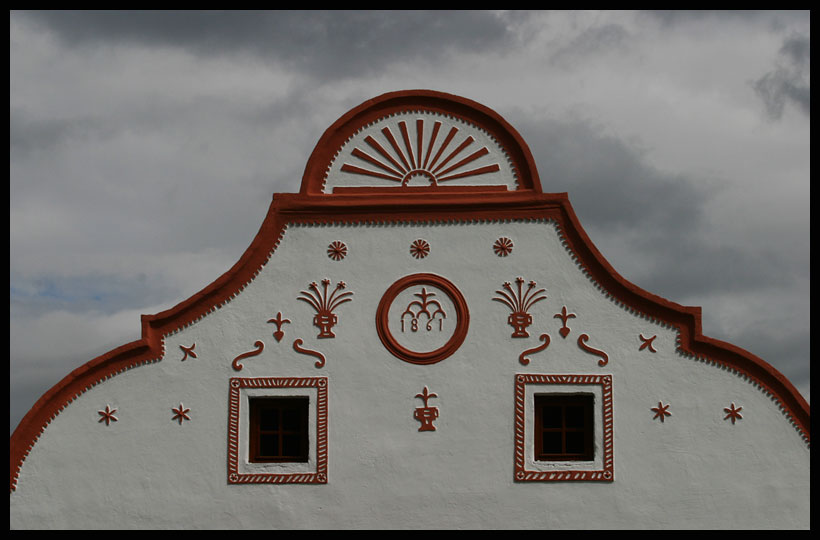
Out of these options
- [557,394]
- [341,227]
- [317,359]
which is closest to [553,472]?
[557,394]

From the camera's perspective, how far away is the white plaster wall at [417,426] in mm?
13820

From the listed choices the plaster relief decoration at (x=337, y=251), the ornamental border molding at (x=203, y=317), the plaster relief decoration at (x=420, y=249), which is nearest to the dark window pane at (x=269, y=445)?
the ornamental border molding at (x=203, y=317)

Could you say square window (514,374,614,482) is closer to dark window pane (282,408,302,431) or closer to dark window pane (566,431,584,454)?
dark window pane (566,431,584,454)

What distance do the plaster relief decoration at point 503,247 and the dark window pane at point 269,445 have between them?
438cm

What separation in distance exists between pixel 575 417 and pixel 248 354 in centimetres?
501

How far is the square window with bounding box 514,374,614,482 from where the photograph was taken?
1388 cm

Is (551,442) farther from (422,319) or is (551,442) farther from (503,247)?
(503,247)

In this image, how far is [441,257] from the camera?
572 inches

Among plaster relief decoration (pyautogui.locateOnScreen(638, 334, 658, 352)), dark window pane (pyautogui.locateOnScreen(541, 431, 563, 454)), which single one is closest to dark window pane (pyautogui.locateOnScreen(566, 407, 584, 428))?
dark window pane (pyautogui.locateOnScreen(541, 431, 563, 454))

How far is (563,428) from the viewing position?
14.2 meters

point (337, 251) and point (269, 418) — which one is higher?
point (337, 251)

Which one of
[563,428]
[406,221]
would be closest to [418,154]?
[406,221]

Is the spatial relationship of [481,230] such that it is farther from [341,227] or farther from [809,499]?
[809,499]

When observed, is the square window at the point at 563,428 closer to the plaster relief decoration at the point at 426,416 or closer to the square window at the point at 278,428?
the plaster relief decoration at the point at 426,416
